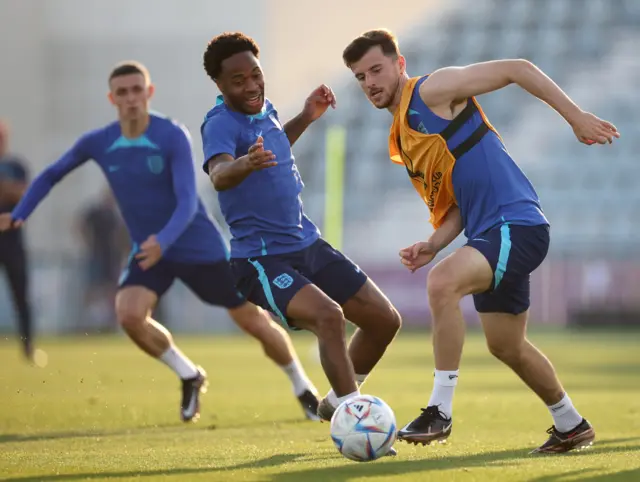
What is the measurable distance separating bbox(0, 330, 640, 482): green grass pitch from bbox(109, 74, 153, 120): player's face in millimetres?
2106

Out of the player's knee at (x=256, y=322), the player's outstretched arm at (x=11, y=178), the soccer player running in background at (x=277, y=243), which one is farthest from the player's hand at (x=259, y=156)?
the player's outstretched arm at (x=11, y=178)

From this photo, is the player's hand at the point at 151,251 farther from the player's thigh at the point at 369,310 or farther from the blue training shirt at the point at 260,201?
the player's thigh at the point at 369,310

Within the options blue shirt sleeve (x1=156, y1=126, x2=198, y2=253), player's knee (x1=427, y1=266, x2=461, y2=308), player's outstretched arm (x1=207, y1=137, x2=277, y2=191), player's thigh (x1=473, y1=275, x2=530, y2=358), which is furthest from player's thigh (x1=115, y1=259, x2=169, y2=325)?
player's knee (x1=427, y1=266, x2=461, y2=308)

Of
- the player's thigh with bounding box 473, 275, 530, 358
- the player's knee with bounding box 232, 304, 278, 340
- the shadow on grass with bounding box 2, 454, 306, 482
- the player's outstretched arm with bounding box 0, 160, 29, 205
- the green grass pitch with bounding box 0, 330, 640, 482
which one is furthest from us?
the player's outstretched arm with bounding box 0, 160, 29, 205

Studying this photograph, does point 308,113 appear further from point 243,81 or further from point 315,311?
point 315,311

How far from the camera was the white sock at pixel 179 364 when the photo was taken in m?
8.90

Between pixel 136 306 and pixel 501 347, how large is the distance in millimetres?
3111

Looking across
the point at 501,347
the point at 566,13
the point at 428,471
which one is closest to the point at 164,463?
the point at 428,471

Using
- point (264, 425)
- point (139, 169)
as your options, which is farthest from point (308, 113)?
point (264, 425)

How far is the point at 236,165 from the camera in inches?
242

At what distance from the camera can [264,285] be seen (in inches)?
264

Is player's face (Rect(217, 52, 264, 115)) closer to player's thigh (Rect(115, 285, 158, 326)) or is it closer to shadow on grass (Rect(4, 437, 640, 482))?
shadow on grass (Rect(4, 437, 640, 482))

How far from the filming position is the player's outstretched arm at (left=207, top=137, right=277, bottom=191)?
19.6ft

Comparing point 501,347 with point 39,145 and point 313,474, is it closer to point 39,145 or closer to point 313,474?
point 313,474
